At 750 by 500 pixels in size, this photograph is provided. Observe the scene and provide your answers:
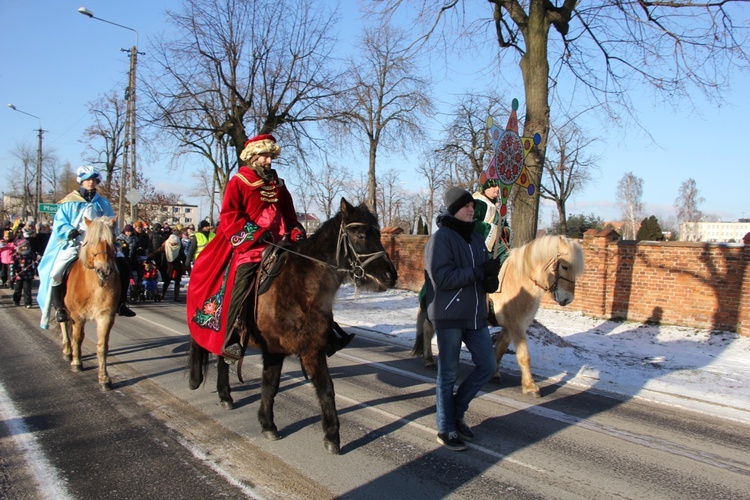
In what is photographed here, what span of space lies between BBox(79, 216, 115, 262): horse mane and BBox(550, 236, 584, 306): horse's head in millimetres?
5634

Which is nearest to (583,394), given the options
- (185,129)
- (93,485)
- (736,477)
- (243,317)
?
(736,477)

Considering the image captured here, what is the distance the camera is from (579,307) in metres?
13.9

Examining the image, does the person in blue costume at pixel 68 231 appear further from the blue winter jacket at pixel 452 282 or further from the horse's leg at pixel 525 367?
the horse's leg at pixel 525 367

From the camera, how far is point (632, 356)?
31.0 feet

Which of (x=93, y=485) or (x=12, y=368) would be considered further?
(x=12, y=368)

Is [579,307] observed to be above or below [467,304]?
below

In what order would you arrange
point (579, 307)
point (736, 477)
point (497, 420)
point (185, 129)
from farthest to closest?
point (185, 129), point (579, 307), point (497, 420), point (736, 477)

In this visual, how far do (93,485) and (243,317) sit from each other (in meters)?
1.74

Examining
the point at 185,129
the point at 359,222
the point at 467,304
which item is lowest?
the point at 467,304

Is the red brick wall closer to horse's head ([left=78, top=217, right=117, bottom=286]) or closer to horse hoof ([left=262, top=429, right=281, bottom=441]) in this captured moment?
horse hoof ([left=262, top=429, right=281, bottom=441])

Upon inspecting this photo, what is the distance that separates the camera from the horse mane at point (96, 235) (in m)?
6.68

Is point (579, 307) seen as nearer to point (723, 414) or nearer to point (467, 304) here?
point (723, 414)

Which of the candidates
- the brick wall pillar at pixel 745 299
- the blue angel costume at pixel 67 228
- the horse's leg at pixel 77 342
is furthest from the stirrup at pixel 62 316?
the brick wall pillar at pixel 745 299

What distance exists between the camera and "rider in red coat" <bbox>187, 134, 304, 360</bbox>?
16.2 ft
